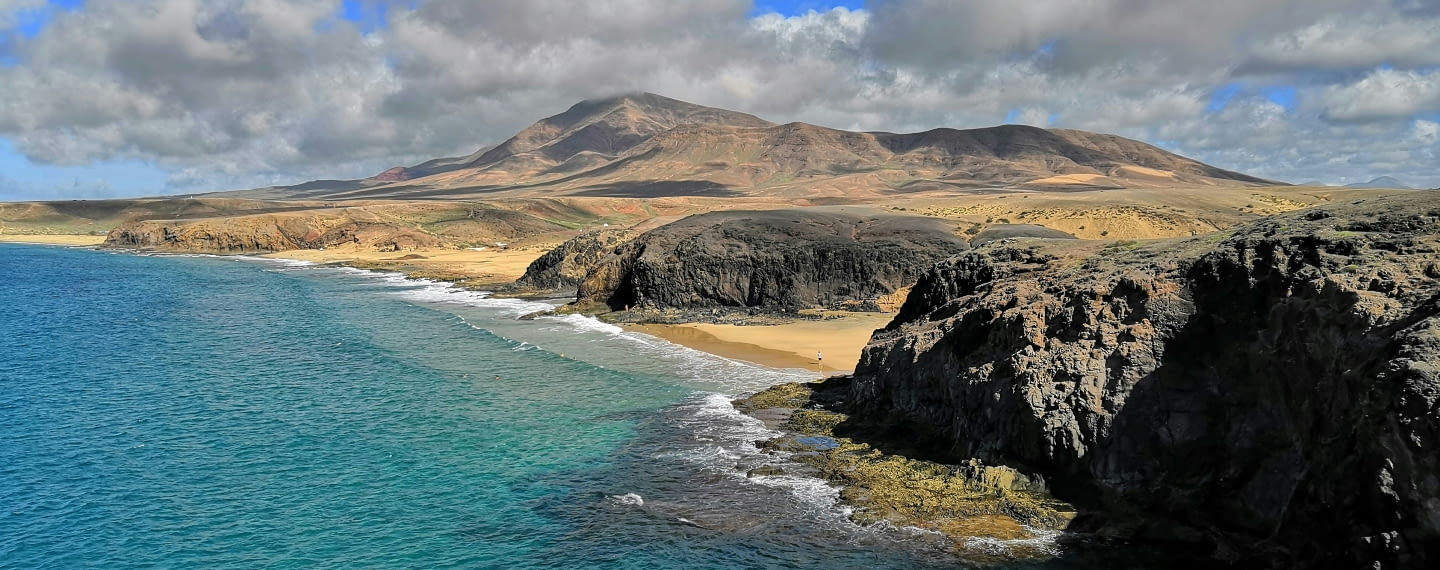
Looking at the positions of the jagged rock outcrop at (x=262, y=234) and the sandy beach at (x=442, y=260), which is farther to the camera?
the jagged rock outcrop at (x=262, y=234)

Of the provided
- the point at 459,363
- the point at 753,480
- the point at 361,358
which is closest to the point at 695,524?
the point at 753,480

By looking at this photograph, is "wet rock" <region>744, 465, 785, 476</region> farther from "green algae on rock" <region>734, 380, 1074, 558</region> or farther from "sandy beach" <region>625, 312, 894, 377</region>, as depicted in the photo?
"sandy beach" <region>625, 312, 894, 377</region>

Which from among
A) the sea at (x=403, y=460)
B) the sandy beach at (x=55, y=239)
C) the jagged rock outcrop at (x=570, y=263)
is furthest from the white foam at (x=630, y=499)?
the sandy beach at (x=55, y=239)

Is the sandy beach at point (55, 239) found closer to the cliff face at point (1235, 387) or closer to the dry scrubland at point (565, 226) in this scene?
the dry scrubland at point (565, 226)

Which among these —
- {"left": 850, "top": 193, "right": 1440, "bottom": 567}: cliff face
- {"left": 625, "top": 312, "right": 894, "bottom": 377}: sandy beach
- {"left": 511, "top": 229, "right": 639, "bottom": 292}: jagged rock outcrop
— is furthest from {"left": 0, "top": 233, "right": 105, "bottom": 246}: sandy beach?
{"left": 850, "top": 193, "right": 1440, "bottom": 567}: cliff face

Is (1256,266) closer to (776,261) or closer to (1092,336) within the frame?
(1092,336)

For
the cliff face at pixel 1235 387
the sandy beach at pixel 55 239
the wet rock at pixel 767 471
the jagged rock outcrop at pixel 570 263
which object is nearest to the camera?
the cliff face at pixel 1235 387
